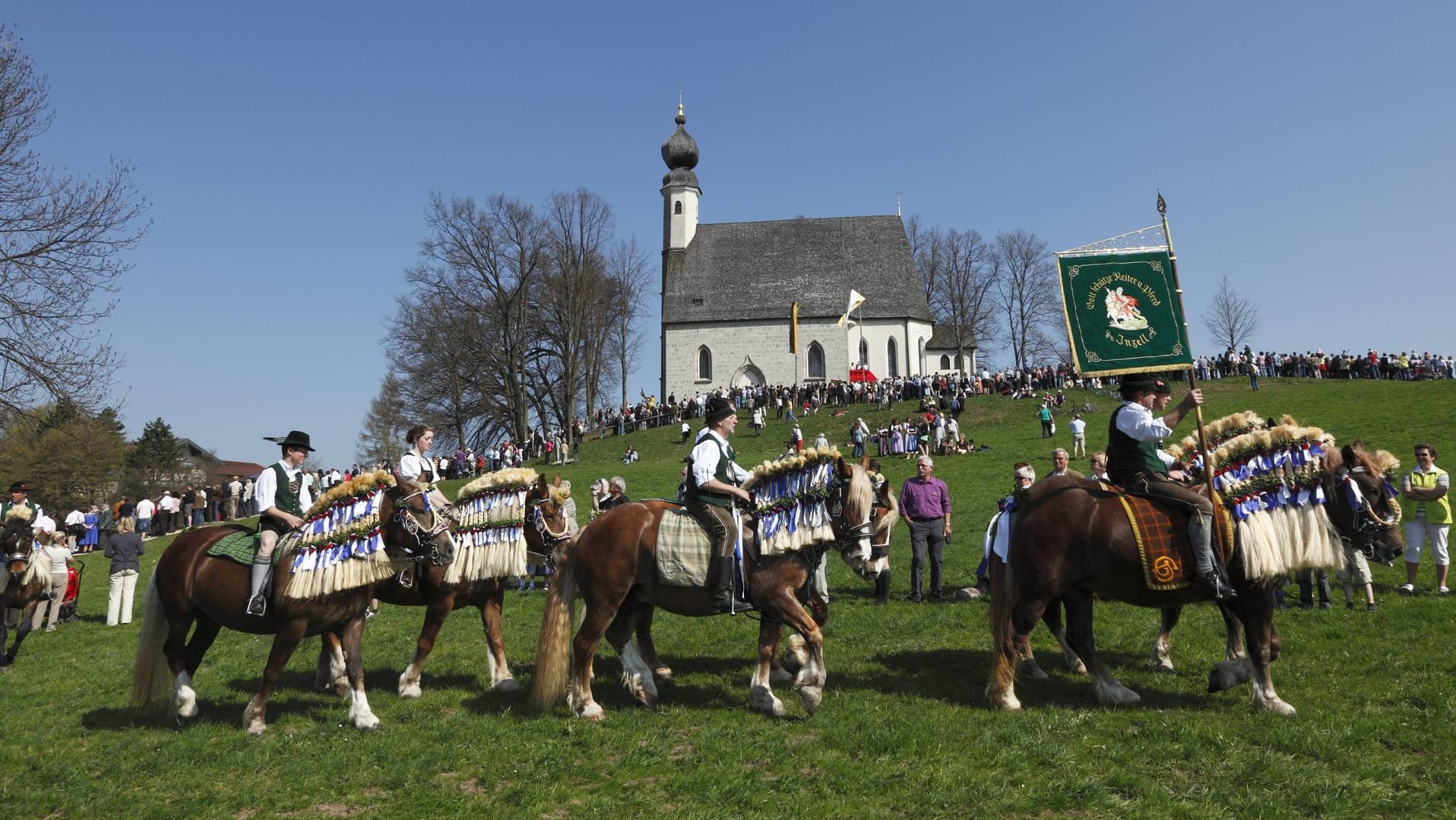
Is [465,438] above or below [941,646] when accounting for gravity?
above

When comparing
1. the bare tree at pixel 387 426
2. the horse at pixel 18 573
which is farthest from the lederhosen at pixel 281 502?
the bare tree at pixel 387 426

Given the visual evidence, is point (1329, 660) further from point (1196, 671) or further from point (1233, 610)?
A: point (1233, 610)

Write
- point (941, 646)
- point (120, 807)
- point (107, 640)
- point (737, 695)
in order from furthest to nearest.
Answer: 1. point (107, 640)
2. point (941, 646)
3. point (737, 695)
4. point (120, 807)

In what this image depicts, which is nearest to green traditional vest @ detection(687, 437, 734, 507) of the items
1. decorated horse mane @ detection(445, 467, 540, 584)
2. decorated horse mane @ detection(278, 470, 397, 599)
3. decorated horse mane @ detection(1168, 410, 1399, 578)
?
decorated horse mane @ detection(445, 467, 540, 584)

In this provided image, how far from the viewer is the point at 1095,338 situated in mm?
7742

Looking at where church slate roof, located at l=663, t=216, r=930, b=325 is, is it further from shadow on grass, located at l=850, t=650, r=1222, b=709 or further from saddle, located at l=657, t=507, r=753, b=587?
saddle, located at l=657, t=507, r=753, b=587

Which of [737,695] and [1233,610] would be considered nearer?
[1233,610]

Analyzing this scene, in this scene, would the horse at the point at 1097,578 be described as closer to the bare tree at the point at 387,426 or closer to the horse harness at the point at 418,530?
the horse harness at the point at 418,530

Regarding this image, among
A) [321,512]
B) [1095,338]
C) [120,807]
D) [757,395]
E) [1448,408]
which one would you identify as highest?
[757,395]

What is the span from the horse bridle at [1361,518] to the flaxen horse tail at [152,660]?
10.7m

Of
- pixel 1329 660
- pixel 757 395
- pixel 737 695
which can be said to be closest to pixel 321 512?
pixel 737 695

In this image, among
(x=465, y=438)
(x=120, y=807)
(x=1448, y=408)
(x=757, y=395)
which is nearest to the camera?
(x=120, y=807)

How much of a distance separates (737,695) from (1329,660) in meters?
5.77

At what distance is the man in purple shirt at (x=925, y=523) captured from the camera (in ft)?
42.2
